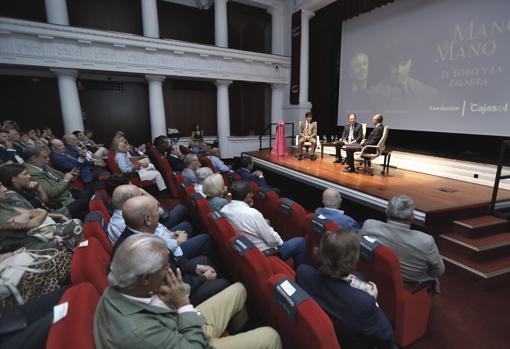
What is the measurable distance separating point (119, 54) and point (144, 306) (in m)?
7.20

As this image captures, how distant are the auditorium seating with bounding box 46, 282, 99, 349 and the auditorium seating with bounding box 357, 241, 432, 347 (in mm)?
1384

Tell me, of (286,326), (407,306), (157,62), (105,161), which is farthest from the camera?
(157,62)

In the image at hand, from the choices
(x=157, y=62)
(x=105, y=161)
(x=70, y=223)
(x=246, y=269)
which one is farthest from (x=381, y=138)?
(x=157, y=62)

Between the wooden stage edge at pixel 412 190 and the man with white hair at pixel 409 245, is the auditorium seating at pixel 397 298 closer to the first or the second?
the man with white hair at pixel 409 245

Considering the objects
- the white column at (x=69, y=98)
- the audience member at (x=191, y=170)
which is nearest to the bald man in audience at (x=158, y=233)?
the audience member at (x=191, y=170)

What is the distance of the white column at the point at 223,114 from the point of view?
806 centimetres

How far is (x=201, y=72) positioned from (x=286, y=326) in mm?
7574

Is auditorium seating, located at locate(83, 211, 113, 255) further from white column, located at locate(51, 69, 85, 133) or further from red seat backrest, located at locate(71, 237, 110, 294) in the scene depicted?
white column, located at locate(51, 69, 85, 133)

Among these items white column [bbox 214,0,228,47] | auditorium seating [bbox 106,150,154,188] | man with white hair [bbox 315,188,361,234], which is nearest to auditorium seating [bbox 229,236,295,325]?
man with white hair [bbox 315,188,361,234]

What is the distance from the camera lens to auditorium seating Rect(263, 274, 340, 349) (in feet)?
2.86

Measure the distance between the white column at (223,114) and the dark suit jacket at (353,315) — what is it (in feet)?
24.5

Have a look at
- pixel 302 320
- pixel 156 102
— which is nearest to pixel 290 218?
pixel 302 320

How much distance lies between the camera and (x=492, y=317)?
1873mm

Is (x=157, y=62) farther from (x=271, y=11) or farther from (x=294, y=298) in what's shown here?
(x=294, y=298)
